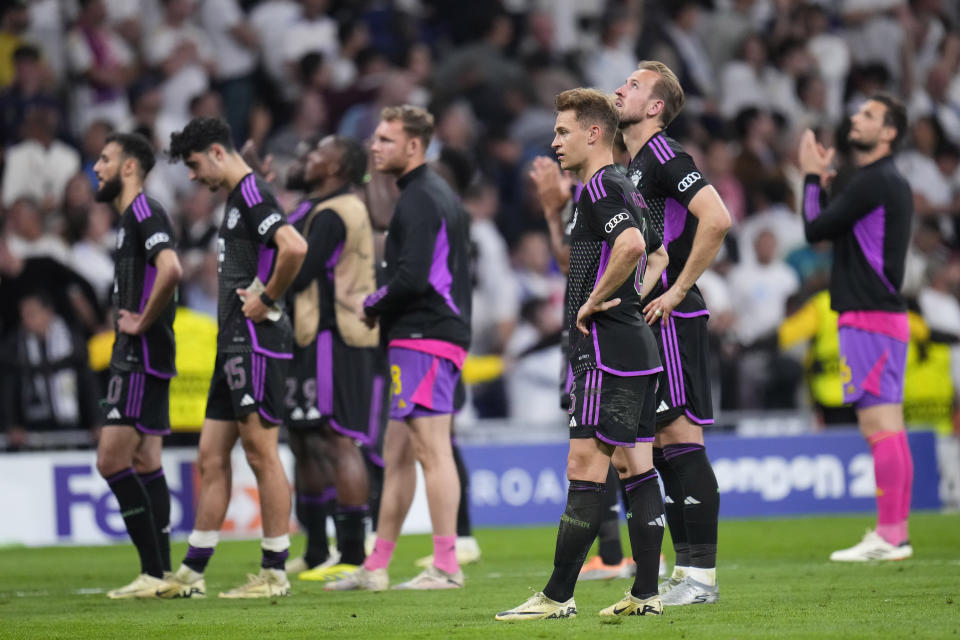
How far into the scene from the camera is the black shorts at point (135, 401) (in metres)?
8.39

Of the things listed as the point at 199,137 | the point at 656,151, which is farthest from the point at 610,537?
the point at 199,137

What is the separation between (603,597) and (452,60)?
12.6m

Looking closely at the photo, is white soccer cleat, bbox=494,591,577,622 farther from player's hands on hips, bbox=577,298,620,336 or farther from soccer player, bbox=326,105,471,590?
soccer player, bbox=326,105,471,590

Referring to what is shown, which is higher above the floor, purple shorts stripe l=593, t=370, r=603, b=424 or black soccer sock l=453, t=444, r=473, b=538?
purple shorts stripe l=593, t=370, r=603, b=424

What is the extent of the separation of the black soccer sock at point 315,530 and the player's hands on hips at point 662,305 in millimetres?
3434

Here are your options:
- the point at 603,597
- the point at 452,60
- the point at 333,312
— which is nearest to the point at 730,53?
the point at 452,60

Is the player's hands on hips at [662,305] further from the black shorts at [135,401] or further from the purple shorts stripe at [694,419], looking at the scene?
the black shorts at [135,401]

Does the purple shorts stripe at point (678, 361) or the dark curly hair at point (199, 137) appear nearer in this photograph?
the purple shorts stripe at point (678, 361)

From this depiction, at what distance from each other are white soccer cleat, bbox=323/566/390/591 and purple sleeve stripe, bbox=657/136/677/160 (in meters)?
3.03

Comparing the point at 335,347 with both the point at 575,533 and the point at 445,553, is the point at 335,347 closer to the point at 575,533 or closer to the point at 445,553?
the point at 445,553

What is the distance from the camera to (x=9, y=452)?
13.5m

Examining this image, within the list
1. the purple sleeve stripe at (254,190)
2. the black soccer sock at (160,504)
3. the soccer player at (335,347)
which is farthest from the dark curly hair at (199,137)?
the black soccer sock at (160,504)

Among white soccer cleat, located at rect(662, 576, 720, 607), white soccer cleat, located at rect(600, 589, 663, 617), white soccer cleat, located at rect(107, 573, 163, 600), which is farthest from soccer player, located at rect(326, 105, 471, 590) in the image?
white soccer cleat, located at rect(600, 589, 663, 617)

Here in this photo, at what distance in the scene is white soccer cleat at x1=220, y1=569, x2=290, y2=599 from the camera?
26.8 ft
